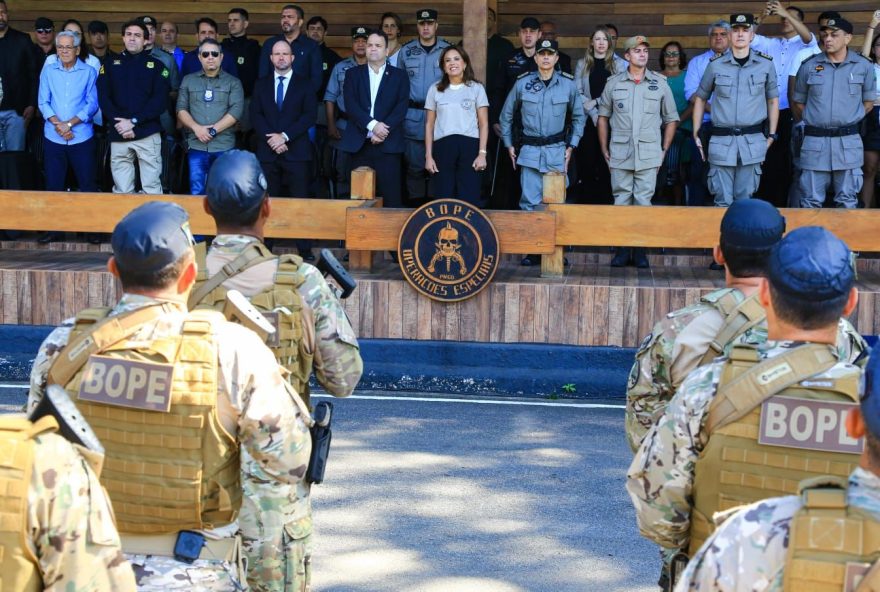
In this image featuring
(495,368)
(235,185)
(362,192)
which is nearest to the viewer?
(235,185)

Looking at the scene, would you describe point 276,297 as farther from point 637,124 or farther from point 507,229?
point 637,124

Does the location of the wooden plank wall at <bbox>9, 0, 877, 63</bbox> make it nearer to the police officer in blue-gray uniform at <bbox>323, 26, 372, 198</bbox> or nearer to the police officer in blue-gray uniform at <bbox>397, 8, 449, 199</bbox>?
the police officer in blue-gray uniform at <bbox>323, 26, 372, 198</bbox>

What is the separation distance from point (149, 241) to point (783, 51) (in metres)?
9.16

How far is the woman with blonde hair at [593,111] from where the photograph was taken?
1088 cm

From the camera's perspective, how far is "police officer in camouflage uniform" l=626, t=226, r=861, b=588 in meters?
2.75

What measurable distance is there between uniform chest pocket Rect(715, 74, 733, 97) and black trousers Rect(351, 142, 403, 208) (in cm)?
269

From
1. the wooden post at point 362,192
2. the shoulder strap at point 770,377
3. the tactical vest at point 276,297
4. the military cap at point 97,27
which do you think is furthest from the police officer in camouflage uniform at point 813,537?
the military cap at point 97,27

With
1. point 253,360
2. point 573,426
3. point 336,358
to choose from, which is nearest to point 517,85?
point 573,426

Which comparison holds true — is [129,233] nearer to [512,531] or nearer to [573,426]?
[512,531]

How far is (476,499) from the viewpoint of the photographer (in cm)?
645

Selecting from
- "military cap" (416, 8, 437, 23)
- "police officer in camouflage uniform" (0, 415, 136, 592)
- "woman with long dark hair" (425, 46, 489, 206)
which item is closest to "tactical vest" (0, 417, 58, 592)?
"police officer in camouflage uniform" (0, 415, 136, 592)

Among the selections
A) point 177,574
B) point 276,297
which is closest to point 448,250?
point 276,297

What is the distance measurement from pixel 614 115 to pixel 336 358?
21.4 feet

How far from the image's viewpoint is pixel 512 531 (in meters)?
5.98
